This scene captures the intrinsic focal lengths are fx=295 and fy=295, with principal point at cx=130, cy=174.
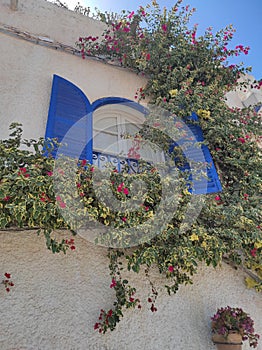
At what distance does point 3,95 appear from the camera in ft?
13.7

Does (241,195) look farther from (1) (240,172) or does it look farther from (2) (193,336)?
(2) (193,336)

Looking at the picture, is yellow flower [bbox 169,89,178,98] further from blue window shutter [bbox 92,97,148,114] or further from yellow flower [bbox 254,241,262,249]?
yellow flower [bbox 254,241,262,249]

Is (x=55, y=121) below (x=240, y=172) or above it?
above

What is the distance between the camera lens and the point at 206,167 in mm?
4215

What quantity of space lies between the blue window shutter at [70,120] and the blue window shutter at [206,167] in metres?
1.43

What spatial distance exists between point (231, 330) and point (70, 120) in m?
3.26

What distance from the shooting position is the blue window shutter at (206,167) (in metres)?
3.94

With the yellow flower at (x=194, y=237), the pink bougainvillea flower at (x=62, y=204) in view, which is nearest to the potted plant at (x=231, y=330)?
the yellow flower at (x=194, y=237)

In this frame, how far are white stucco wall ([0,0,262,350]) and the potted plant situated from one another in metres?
0.15

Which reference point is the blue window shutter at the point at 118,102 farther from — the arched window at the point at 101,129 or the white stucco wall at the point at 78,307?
the white stucco wall at the point at 78,307

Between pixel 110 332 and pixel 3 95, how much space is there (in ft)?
11.1

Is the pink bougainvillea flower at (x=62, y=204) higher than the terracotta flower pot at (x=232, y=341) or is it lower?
higher

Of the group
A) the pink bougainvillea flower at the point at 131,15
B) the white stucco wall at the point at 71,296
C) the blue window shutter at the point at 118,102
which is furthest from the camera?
the pink bougainvillea flower at the point at 131,15

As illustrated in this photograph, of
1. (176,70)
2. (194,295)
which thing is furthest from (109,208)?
(176,70)
